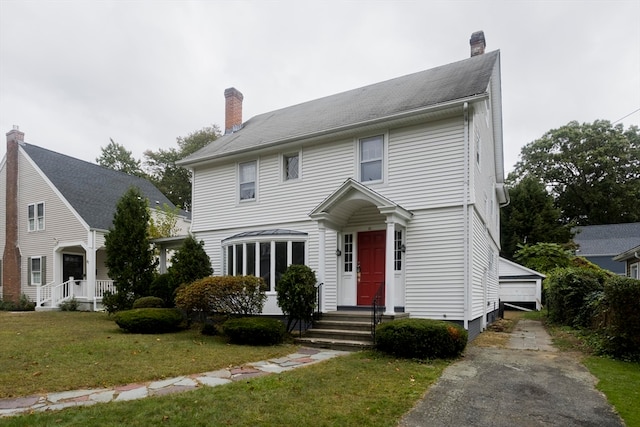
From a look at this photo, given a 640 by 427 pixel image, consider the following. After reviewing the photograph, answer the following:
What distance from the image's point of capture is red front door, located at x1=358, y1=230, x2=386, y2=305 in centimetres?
1108

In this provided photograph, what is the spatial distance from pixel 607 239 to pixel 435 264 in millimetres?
33644

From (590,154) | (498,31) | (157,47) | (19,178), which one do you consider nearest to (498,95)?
(498,31)

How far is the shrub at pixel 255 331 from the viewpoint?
30.2 ft

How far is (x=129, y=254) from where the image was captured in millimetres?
14273

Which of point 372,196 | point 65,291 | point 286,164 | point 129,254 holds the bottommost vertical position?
point 65,291

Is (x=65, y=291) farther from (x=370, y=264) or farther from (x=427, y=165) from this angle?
(x=427, y=165)

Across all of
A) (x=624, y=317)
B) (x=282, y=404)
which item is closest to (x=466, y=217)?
(x=624, y=317)

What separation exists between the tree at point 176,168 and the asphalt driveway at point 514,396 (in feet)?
110

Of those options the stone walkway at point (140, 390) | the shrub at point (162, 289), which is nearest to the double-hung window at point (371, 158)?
the stone walkway at point (140, 390)

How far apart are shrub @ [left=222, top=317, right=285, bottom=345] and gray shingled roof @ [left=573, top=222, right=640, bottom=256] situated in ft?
107

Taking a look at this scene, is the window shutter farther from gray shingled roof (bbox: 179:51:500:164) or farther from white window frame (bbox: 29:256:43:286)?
gray shingled roof (bbox: 179:51:500:164)

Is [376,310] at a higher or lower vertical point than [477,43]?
lower

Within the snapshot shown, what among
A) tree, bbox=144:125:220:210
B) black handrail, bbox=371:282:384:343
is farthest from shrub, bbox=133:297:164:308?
tree, bbox=144:125:220:210

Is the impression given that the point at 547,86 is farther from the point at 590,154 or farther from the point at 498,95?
the point at 590,154
